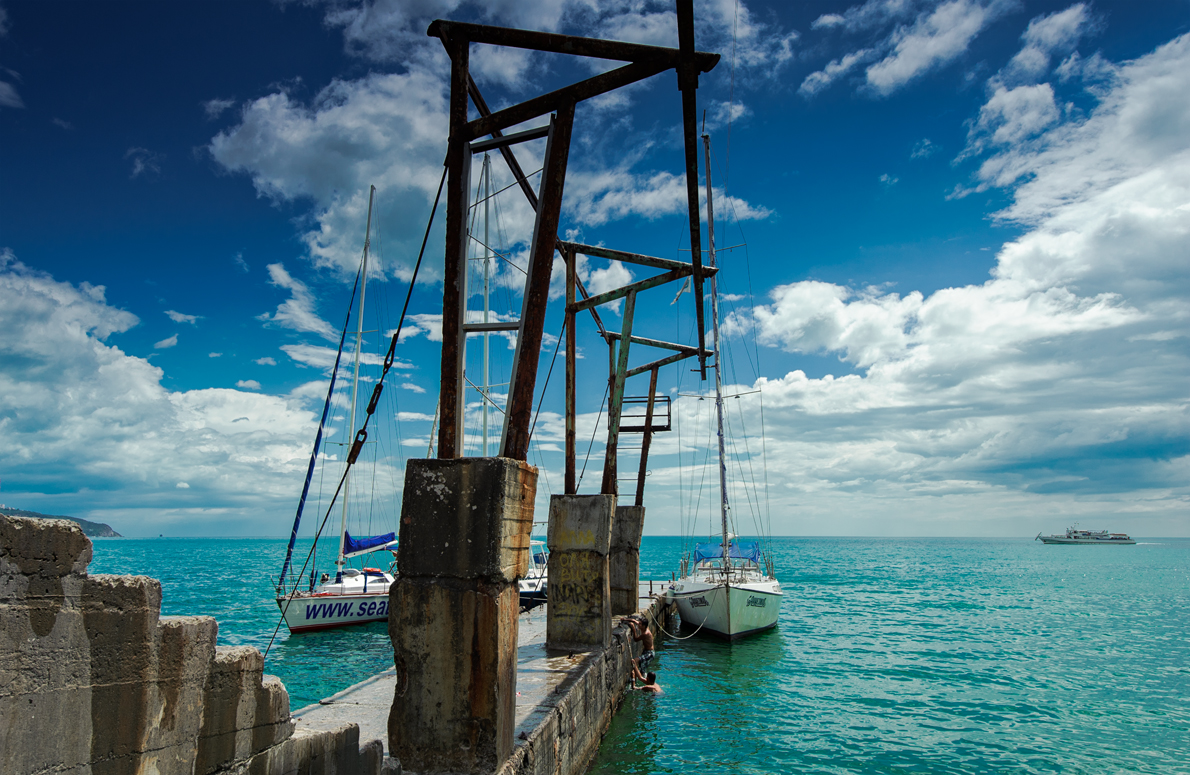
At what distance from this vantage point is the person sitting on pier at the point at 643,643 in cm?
1365

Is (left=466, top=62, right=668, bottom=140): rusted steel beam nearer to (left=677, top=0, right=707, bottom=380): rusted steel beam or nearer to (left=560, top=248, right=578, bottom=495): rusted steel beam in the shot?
(left=677, top=0, right=707, bottom=380): rusted steel beam

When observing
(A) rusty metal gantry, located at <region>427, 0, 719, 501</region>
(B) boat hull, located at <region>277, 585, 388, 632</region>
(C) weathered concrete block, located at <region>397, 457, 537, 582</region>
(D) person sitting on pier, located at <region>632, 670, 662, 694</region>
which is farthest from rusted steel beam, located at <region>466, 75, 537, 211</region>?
(B) boat hull, located at <region>277, 585, 388, 632</region>

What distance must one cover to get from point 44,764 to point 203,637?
81cm

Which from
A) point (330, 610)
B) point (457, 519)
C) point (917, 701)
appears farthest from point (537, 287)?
point (330, 610)

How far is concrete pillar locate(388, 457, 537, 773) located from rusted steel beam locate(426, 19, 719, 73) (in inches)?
151

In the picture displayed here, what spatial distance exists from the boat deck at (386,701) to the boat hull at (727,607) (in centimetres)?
956

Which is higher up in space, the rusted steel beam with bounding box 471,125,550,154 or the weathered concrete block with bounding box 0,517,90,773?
the rusted steel beam with bounding box 471,125,550,154

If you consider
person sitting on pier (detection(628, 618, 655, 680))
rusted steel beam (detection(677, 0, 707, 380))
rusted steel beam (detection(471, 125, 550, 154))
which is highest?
rusted steel beam (detection(677, 0, 707, 380))

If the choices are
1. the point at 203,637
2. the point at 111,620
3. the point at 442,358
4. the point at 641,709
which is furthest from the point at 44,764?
the point at 641,709

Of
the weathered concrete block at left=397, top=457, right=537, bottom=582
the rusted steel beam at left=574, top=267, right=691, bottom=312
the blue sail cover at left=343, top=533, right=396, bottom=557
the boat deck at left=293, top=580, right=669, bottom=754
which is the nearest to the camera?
the weathered concrete block at left=397, top=457, right=537, bottom=582

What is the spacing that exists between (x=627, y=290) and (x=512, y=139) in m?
5.84

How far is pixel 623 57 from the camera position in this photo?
5977 millimetres

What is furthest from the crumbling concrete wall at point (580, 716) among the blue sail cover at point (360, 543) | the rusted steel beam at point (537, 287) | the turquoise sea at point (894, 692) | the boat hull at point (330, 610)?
the blue sail cover at point (360, 543)

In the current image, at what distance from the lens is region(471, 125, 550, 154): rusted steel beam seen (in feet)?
19.7
